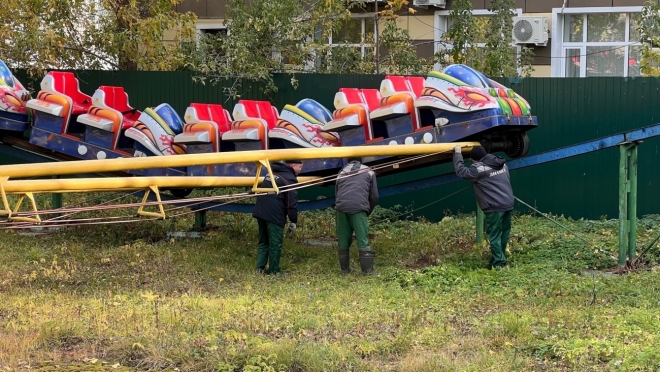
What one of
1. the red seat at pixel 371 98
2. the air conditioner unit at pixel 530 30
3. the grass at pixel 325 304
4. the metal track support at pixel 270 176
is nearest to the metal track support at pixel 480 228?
the grass at pixel 325 304

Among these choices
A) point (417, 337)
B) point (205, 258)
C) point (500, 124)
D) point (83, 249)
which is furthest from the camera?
point (83, 249)

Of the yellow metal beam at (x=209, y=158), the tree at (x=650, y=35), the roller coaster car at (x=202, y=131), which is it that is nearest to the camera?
the yellow metal beam at (x=209, y=158)

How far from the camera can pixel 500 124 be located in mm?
11023

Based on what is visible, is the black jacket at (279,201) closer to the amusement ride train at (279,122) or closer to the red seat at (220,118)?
the amusement ride train at (279,122)

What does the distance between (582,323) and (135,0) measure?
10.8 meters

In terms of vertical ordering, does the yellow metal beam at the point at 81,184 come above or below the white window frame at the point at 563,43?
below

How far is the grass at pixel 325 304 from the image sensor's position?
284 inches

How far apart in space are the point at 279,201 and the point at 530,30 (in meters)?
9.90

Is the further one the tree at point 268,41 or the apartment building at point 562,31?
the apartment building at point 562,31

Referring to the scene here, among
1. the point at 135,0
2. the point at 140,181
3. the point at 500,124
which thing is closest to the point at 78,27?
the point at 135,0

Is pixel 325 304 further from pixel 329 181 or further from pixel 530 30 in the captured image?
pixel 530 30

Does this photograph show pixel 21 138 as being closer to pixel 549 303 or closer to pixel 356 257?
pixel 356 257

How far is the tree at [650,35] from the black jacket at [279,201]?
24.2 ft

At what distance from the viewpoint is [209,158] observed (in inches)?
400
